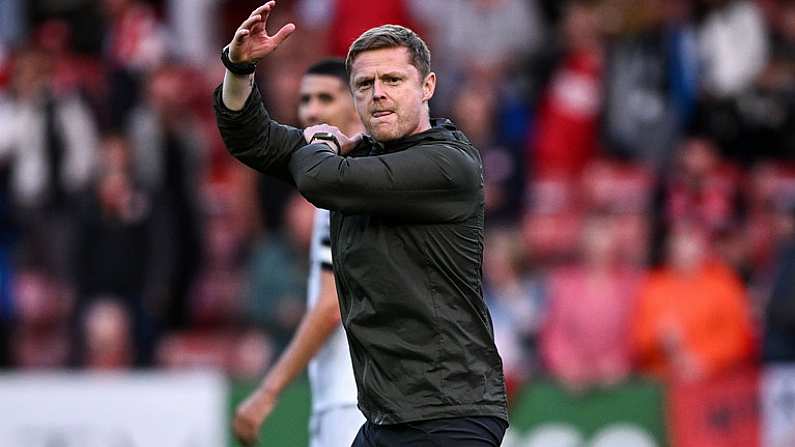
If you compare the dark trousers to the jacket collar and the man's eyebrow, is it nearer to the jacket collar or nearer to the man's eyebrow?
the jacket collar

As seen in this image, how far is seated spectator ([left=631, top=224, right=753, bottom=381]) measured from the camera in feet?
34.1

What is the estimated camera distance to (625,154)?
477 inches

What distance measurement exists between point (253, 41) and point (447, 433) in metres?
1.36

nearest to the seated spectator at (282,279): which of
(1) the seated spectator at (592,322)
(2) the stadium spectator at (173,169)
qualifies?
(2) the stadium spectator at (173,169)

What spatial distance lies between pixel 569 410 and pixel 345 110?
12.7 feet

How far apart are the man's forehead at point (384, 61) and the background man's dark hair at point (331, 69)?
5.76 ft

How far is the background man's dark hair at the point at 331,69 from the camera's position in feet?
22.1

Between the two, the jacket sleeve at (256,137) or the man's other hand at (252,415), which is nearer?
the jacket sleeve at (256,137)

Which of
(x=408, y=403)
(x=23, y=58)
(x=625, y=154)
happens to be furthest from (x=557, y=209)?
(x=408, y=403)

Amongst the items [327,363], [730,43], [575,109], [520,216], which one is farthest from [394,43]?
[730,43]

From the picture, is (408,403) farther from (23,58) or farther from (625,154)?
(23,58)

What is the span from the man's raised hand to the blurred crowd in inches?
215

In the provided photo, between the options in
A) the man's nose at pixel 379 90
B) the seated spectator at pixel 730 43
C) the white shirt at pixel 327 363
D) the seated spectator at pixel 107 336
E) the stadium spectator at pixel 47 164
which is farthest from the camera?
the seated spectator at pixel 730 43

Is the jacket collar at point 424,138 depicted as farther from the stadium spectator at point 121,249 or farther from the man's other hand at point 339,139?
the stadium spectator at point 121,249
